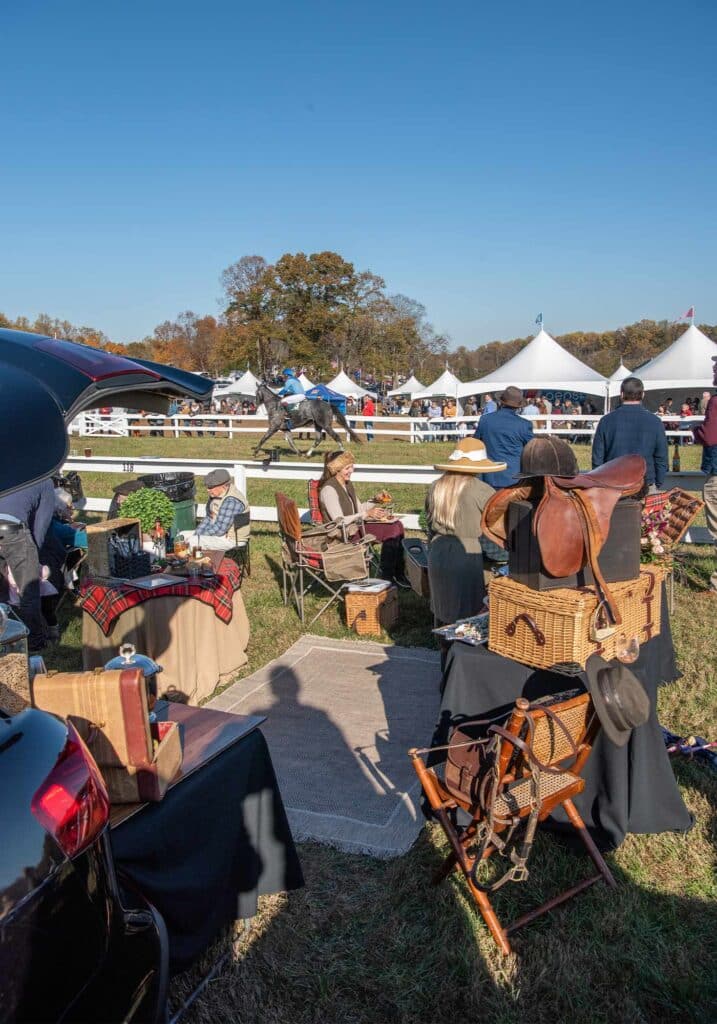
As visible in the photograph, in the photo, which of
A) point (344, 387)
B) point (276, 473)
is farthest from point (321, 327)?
point (276, 473)

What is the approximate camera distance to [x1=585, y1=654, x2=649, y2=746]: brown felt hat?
2.83 m

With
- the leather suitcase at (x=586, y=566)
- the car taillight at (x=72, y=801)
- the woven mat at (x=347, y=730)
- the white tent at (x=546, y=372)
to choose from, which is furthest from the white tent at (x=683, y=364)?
the car taillight at (x=72, y=801)

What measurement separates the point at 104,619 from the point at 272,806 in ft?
8.90

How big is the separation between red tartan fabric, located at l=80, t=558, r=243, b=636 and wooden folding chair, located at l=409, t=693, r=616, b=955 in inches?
106

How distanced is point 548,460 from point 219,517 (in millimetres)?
4543

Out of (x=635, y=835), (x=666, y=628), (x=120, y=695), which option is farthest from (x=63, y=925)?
(x=666, y=628)

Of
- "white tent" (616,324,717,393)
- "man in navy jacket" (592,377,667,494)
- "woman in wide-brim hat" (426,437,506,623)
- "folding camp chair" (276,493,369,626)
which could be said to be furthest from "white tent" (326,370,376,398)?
"woman in wide-brim hat" (426,437,506,623)

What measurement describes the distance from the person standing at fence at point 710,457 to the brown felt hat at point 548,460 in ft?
15.2

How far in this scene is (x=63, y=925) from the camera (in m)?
1.56

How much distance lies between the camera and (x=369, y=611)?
6.70 meters

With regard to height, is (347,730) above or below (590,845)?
below

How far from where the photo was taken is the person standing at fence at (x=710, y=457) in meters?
7.31

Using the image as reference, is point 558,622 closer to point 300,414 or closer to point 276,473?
point 276,473

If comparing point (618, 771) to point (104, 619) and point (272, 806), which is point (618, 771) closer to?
point (272, 806)
